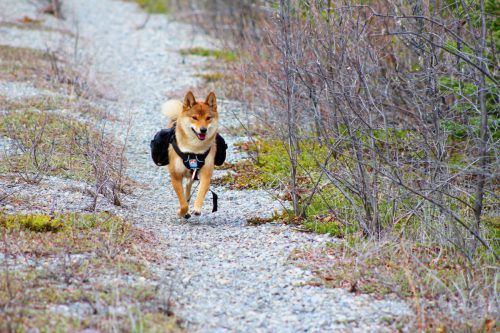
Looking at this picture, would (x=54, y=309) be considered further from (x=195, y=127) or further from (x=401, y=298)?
(x=195, y=127)

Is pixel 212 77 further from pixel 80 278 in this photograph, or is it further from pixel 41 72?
pixel 80 278

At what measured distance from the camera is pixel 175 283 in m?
6.48

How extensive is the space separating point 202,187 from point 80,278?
2921mm

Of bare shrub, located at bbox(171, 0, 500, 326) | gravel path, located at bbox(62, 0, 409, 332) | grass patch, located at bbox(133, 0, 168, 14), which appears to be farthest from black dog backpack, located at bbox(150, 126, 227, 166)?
grass patch, located at bbox(133, 0, 168, 14)

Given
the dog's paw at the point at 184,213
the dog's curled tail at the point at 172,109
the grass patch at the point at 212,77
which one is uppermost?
the dog's curled tail at the point at 172,109

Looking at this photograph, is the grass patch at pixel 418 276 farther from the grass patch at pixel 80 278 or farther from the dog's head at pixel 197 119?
the dog's head at pixel 197 119

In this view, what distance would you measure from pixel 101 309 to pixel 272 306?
1.49 m

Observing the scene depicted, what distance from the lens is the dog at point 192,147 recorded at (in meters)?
8.90

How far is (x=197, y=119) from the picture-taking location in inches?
353

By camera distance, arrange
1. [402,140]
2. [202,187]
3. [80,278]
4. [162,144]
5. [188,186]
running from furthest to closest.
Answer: [188,186], [162,144], [202,187], [402,140], [80,278]

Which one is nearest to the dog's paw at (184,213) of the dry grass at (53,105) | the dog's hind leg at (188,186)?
the dog's hind leg at (188,186)

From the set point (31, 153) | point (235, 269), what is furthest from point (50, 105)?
point (235, 269)

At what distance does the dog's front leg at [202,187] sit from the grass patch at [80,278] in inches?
37.6

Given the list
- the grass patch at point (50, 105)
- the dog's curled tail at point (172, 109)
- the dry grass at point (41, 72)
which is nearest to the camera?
the dog's curled tail at point (172, 109)
